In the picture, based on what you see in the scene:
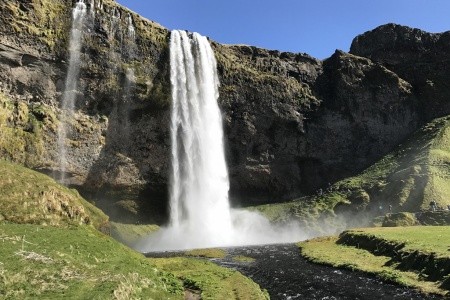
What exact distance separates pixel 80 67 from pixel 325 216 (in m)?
57.7

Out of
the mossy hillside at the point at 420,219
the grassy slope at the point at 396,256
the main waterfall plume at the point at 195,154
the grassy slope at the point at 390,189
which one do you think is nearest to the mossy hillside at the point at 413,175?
the grassy slope at the point at 390,189

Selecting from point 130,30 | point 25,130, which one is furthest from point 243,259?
point 130,30

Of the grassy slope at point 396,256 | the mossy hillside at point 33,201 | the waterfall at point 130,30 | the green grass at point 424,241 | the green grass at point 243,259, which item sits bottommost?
the green grass at point 243,259

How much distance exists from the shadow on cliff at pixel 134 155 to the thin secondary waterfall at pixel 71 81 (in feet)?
19.6

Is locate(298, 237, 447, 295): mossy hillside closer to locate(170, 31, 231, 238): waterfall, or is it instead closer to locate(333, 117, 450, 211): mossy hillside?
locate(333, 117, 450, 211): mossy hillside

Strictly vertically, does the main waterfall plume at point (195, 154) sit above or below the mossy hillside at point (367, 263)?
above

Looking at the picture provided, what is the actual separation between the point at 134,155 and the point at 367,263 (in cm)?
5720

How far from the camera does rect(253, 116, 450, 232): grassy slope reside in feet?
264

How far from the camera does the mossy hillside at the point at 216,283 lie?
88.5ft

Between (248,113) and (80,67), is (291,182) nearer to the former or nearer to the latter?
(248,113)

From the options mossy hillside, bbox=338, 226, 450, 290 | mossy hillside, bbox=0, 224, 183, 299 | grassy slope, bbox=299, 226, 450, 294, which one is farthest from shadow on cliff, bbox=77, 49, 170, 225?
mossy hillside, bbox=0, 224, 183, 299

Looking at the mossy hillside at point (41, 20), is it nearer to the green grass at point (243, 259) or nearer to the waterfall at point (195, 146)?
the waterfall at point (195, 146)

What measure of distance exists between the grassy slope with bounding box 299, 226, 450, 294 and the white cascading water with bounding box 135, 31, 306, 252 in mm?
32064

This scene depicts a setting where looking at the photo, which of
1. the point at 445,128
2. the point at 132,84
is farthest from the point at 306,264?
the point at 445,128
